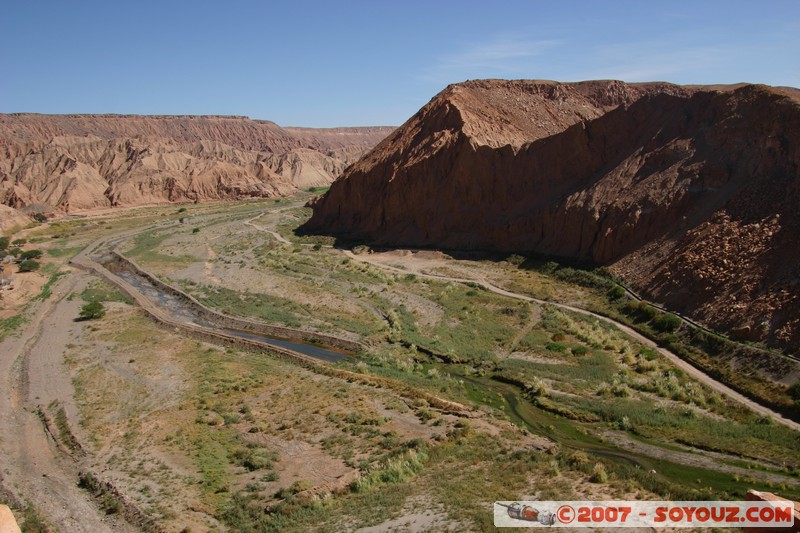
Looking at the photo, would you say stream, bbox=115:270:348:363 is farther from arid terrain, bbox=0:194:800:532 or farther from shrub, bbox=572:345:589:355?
shrub, bbox=572:345:589:355

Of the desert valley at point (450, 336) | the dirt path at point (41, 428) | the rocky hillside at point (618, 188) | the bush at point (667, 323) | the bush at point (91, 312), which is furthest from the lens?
the bush at point (91, 312)

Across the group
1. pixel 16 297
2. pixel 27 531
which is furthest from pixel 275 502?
pixel 16 297

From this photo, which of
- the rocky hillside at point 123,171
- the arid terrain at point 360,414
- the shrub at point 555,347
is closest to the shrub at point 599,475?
the arid terrain at point 360,414

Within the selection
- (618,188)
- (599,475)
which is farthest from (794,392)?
(618,188)

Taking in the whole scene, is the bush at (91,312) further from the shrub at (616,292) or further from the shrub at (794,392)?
the shrub at (794,392)

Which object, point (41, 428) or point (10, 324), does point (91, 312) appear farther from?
point (41, 428)

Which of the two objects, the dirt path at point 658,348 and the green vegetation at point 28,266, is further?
the green vegetation at point 28,266
